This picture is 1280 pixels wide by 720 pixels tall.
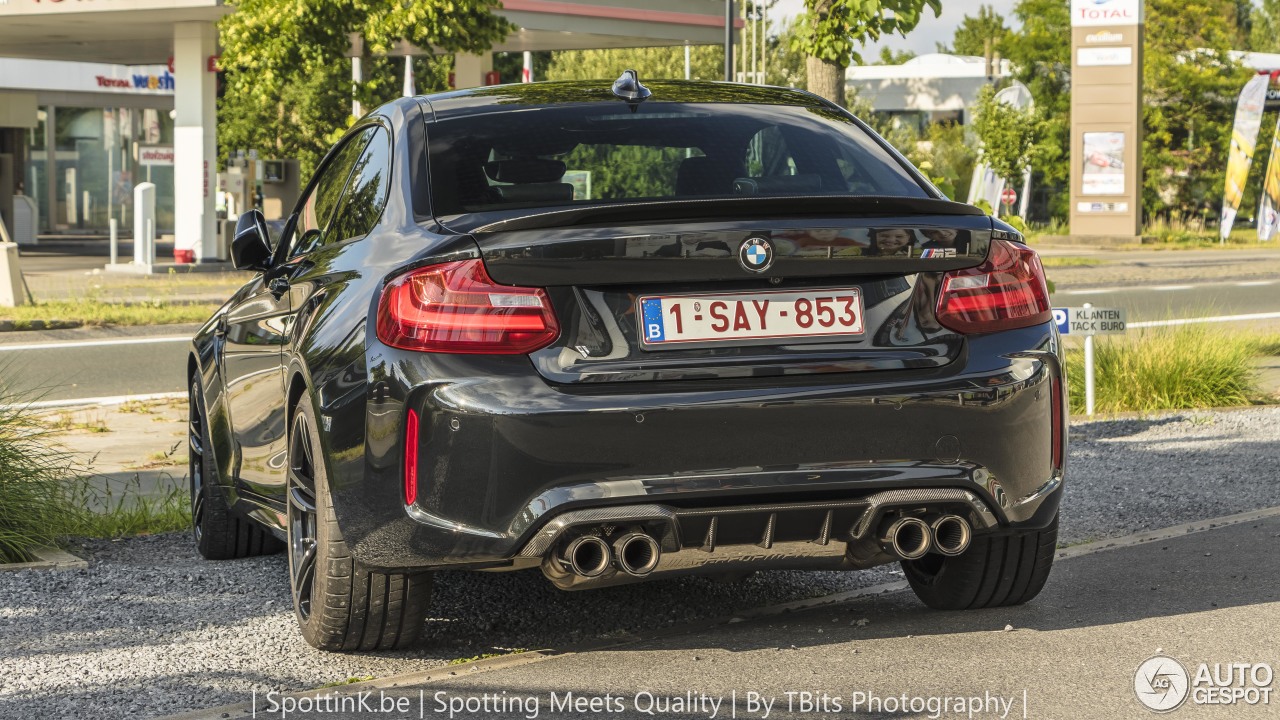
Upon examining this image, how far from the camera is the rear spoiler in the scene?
4109mm

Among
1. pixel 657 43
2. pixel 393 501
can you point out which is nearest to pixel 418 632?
pixel 393 501

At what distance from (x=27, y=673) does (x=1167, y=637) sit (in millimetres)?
3137

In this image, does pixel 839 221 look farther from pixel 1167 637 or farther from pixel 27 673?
pixel 27 673

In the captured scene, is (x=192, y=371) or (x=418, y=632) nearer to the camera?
(x=418, y=632)

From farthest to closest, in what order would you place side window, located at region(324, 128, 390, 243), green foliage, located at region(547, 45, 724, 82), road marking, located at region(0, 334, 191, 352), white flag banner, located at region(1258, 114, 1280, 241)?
green foliage, located at region(547, 45, 724, 82), white flag banner, located at region(1258, 114, 1280, 241), road marking, located at region(0, 334, 191, 352), side window, located at region(324, 128, 390, 243)

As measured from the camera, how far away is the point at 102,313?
61.6 ft

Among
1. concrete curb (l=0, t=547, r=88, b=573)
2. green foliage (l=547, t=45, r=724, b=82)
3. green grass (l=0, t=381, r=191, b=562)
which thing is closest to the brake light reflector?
concrete curb (l=0, t=547, r=88, b=573)

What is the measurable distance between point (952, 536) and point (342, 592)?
161cm

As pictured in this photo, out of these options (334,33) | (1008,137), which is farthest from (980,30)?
(334,33)

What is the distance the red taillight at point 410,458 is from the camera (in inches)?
159

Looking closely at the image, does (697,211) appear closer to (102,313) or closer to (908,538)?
(908,538)

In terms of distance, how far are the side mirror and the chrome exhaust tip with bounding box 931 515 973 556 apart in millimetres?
2506

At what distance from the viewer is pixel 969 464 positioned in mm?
4305

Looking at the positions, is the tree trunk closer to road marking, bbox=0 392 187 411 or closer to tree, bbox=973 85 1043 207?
road marking, bbox=0 392 187 411
